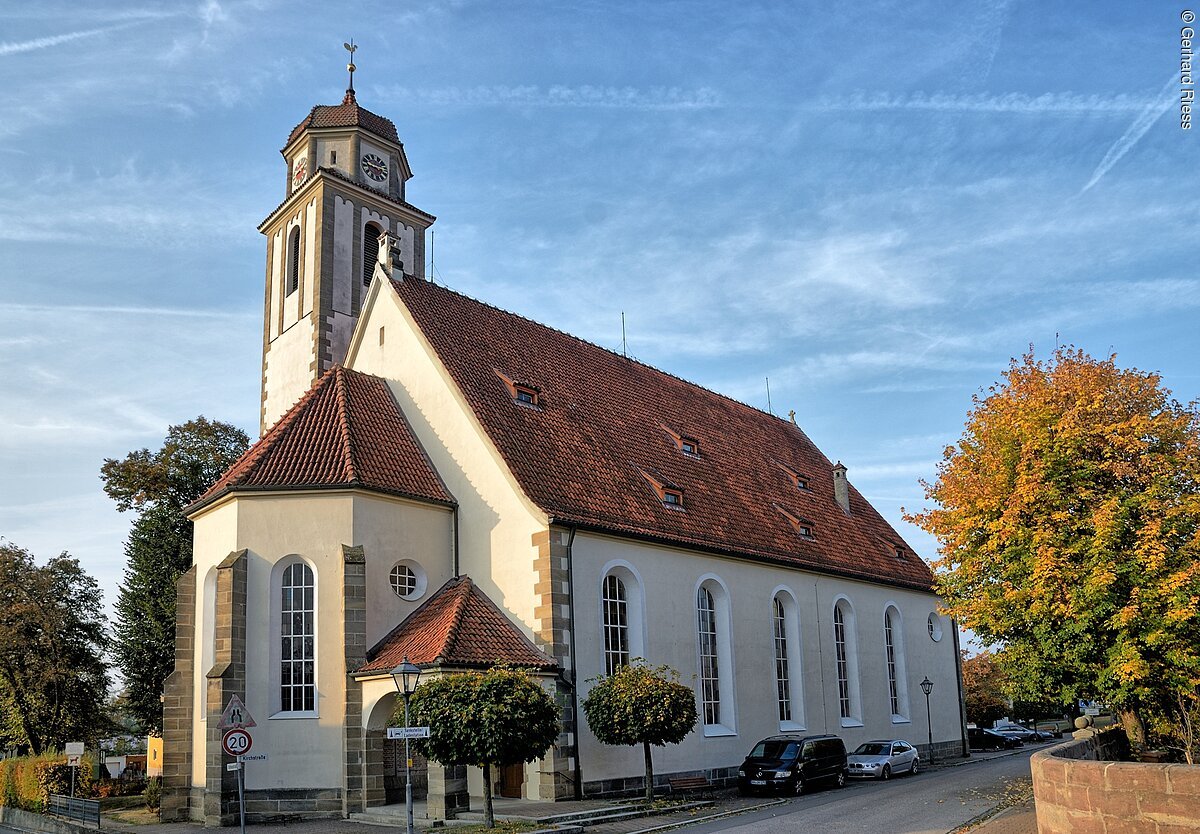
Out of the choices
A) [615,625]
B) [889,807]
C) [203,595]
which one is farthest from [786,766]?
[203,595]

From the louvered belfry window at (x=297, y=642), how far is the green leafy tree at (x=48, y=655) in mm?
23076

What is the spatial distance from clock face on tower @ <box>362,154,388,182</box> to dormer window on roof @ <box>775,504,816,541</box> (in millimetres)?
17735

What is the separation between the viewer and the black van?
24422 mm

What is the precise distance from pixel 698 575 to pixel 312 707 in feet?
Result: 34.4

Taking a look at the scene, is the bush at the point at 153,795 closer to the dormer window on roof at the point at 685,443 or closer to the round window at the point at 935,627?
the dormer window on roof at the point at 685,443

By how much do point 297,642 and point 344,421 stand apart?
5.46 metres

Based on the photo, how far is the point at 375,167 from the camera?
116 ft

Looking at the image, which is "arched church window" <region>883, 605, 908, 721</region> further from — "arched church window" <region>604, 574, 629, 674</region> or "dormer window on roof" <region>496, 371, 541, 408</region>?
"dormer window on roof" <region>496, 371, 541, 408</region>

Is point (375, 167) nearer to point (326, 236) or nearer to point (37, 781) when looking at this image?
point (326, 236)

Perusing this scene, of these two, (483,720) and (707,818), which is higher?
(483,720)

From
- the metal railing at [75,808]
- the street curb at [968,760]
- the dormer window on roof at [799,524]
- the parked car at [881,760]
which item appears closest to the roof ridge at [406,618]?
the metal railing at [75,808]

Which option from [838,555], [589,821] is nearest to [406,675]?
[589,821]

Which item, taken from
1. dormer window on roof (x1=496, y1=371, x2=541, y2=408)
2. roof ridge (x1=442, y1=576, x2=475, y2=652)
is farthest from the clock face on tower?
roof ridge (x1=442, y1=576, x2=475, y2=652)

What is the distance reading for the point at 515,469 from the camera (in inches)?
944
